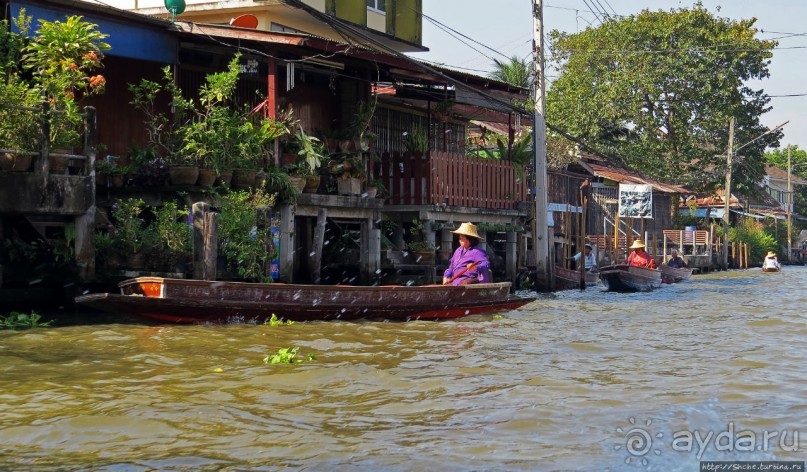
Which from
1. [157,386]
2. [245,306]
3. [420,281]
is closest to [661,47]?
[420,281]

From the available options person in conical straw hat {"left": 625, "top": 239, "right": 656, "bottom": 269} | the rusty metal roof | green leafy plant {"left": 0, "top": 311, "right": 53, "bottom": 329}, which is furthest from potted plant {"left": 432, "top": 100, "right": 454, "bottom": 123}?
the rusty metal roof

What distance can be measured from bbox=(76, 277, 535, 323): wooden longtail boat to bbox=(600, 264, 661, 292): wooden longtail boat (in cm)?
985

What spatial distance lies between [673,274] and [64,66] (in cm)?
2279

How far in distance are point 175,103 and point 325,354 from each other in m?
5.76

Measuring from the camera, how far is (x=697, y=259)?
40.1 m

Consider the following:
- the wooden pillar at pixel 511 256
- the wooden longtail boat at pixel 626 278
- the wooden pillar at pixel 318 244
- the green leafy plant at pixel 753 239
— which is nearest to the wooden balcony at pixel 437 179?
the wooden pillar at pixel 511 256

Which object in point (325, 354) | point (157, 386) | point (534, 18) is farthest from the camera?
point (534, 18)

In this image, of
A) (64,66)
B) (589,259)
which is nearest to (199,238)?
(64,66)

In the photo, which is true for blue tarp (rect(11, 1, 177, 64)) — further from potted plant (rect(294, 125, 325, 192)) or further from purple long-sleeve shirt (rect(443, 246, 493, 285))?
purple long-sleeve shirt (rect(443, 246, 493, 285))

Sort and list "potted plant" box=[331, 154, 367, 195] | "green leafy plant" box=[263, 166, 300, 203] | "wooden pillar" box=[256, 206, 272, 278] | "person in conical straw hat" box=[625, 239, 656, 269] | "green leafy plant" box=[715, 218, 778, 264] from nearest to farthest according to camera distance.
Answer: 1. "wooden pillar" box=[256, 206, 272, 278]
2. "green leafy plant" box=[263, 166, 300, 203]
3. "potted plant" box=[331, 154, 367, 195]
4. "person in conical straw hat" box=[625, 239, 656, 269]
5. "green leafy plant" box=[715, 218, 778, 264]

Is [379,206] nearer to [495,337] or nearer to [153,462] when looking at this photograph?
[495,337]

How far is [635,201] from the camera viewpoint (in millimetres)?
36969

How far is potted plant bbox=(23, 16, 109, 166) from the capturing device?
12.8m

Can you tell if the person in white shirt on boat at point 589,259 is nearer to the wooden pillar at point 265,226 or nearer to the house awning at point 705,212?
the wooden pillar at point 265,226
